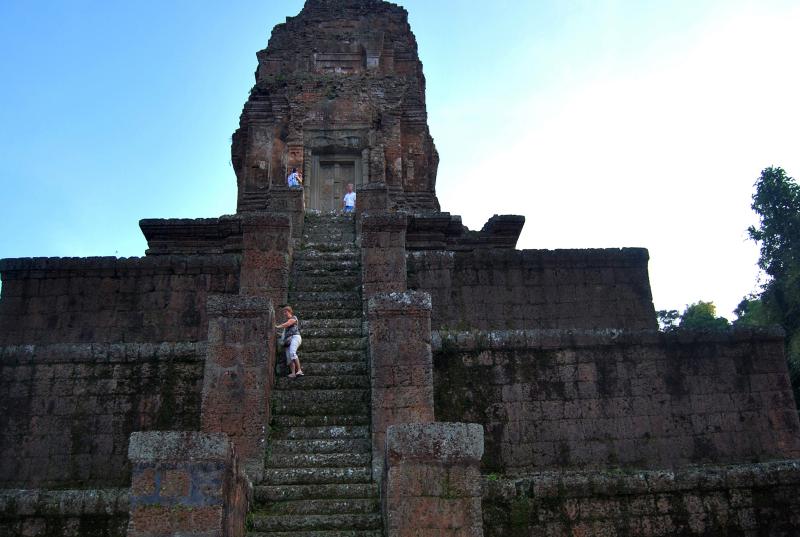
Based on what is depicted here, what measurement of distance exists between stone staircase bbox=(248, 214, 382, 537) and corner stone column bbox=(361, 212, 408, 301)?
0.31 m

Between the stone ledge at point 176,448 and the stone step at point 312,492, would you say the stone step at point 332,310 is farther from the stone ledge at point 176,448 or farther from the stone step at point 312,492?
the stone ledge at point 176,448

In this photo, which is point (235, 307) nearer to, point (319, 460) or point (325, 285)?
point (319, 460)

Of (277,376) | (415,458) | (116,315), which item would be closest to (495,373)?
(277,376)

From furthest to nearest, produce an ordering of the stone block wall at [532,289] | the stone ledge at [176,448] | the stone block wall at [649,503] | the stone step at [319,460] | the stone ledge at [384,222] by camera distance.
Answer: the stone block wall at [532,289]
the stone ledge at [384,222]
the stone step at [319,460]
the stone block wall at [649,503]
the stone ledge at [176,448]

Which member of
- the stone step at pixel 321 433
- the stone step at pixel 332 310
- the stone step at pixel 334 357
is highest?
the stone step at pixel 332 310

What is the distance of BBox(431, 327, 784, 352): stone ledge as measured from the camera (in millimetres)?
8562

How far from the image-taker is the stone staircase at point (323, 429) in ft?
20.6

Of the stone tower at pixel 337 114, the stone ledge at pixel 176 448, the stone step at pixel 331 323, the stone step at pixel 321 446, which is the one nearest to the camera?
the stone ledge at pixel 176 448

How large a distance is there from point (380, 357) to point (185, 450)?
9.22ft

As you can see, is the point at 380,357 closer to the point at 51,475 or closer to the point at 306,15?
the point at 51,475

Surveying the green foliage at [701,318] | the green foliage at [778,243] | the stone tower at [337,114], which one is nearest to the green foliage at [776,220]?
the green foliage at [778,243]

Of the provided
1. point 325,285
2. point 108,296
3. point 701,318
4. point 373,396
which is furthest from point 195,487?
point 701,318

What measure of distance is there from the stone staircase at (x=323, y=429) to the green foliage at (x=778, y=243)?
18.5 metres

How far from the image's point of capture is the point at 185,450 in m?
5.35
